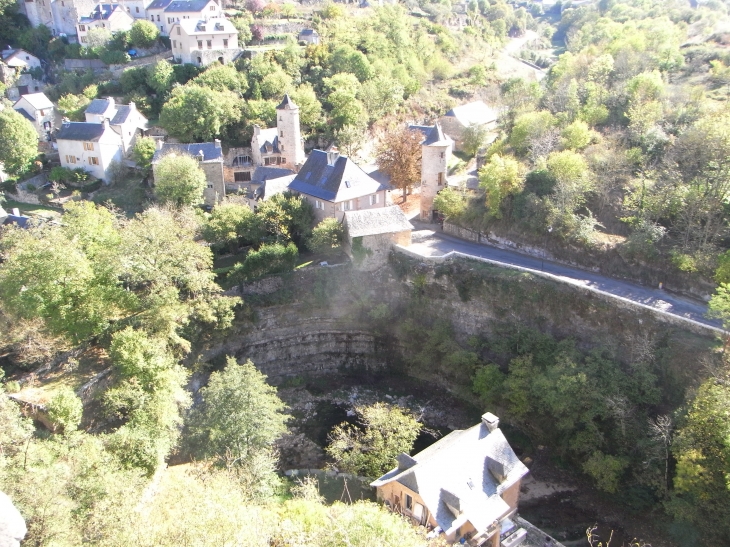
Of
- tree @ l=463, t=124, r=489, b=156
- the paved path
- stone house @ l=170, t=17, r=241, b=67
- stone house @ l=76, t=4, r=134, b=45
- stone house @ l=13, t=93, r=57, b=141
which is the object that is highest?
stone house @ l=76, t=4, r=134, b=45

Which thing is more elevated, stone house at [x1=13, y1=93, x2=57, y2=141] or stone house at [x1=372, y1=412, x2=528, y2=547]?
stone house at [x1=13, y1=93, x2=57, y2=141]

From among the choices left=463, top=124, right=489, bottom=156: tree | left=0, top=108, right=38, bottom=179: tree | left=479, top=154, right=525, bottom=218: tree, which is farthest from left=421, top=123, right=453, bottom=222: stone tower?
left=0, top=108, right=38, bottom=179: tree

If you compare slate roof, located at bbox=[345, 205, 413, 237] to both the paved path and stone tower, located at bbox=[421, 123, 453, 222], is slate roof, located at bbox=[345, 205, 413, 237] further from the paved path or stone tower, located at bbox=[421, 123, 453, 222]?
stone tower, located at bbox=[421, 123, 453, 222]

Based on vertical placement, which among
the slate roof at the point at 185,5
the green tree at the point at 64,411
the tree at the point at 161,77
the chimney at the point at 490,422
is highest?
the slate roof at the point at 185,5

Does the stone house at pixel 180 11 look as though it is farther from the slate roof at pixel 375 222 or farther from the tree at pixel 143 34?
the slate roof at pixel 375 222

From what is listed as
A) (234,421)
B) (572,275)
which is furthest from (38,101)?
(572,275)

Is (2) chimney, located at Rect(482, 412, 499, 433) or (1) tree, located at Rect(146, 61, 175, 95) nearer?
(2) chimney, located at Rect(482, 412, 499, 433)

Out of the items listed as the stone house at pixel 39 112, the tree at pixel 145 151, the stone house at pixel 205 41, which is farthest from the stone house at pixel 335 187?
the stone house at pixel 39 112
